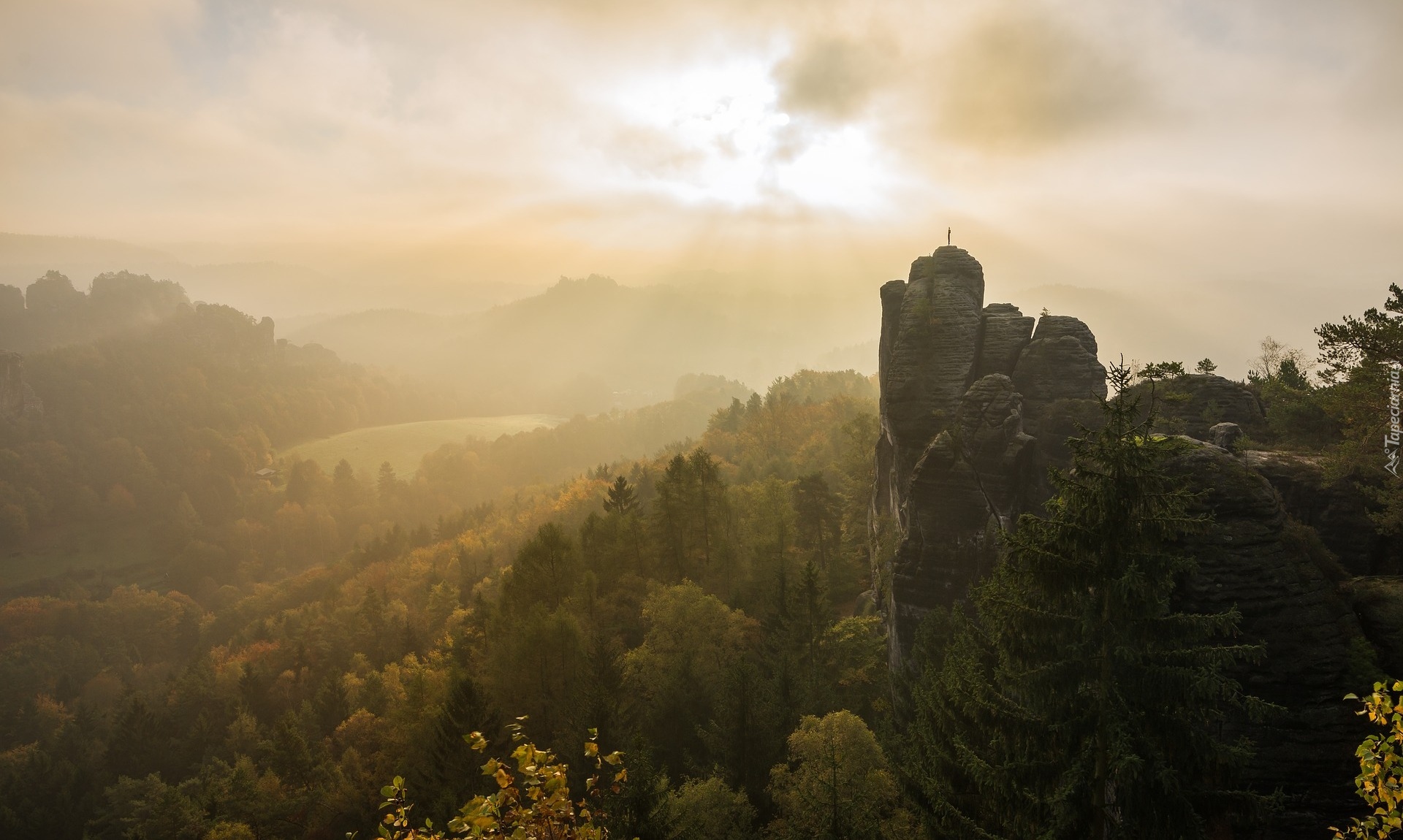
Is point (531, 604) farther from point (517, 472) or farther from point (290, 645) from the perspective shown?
point (517, 472)

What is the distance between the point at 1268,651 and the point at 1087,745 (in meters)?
7.86

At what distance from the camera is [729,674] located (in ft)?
105

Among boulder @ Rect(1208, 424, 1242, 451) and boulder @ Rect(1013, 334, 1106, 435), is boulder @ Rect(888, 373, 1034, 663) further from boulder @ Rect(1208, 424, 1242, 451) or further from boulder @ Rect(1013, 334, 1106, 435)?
boulder @ Rect(1208, 424, 1242, 451)

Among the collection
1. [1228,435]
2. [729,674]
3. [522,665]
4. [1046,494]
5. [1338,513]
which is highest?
[1228,435]

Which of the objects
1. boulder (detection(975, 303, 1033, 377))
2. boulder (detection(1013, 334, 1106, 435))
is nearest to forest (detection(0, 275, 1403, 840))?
boulder (detection(1013, 334, 1106, 435))

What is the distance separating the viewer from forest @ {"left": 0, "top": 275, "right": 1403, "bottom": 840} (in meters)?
12.0

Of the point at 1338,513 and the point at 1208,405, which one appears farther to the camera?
the point at 1208,405

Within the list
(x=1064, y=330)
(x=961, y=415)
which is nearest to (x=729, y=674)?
(x=961, y=415)

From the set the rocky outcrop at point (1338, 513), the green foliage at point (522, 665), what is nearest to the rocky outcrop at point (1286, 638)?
the rocky outcrop at point (1338, 513)

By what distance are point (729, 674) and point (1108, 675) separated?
2242 centimetres

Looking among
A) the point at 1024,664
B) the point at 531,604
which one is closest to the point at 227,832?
the point at 531,604

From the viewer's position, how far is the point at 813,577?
37719mm

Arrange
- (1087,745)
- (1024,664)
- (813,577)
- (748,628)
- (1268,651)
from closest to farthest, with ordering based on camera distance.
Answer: (1087,745) < (1024,664) < (1268,651) < (813,577) < (748,628)

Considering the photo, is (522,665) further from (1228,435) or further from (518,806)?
(1228,435)
